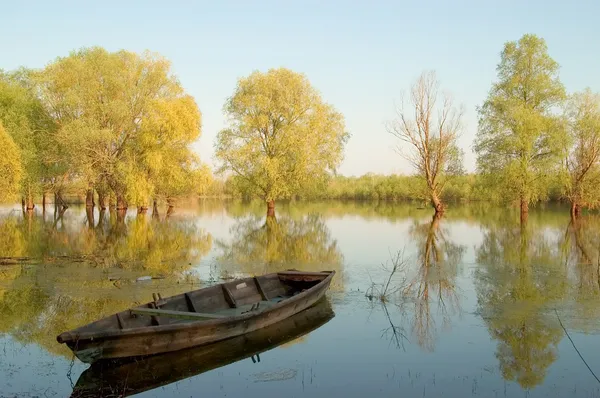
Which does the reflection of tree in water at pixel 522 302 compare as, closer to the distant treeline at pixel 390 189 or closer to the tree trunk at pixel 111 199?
the tree trunk at pixel 111 199

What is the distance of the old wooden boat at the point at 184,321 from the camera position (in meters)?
7.24

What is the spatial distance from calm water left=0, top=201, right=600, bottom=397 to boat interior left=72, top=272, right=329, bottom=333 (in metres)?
0.68

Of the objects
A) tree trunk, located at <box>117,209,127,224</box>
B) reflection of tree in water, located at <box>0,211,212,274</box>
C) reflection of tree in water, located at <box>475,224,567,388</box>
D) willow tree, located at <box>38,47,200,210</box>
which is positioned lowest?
reflection of tree in water, located at <box>475,224,567,388</box>

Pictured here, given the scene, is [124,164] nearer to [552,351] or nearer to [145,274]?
[145,274]

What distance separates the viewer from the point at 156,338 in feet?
25.3

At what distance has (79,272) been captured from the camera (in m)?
15.1

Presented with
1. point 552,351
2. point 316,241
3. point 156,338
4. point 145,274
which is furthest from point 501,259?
point 156,338

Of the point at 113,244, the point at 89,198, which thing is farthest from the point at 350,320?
the point at 89,198

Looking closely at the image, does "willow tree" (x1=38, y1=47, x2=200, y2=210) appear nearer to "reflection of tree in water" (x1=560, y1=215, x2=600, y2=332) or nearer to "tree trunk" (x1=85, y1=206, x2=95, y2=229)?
"tree trunk" (x1=85, y1=206, x2=95, y2=229)

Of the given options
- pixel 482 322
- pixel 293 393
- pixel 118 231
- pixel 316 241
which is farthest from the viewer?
pixel 118 231

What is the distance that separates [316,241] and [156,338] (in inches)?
632

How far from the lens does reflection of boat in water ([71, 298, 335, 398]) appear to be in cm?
686

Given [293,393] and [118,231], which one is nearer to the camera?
[293,393]

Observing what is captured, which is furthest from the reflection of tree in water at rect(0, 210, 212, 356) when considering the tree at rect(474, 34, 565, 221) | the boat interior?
the tree at rect(474, 34, 565, 221)
